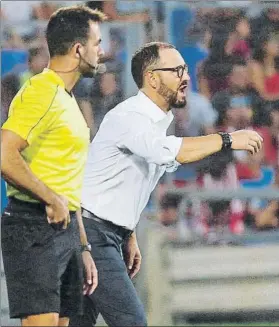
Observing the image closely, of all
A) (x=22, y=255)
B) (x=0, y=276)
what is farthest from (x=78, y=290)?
(x=0, y=276)

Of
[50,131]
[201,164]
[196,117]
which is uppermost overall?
[50,131]

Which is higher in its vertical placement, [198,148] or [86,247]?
[198,148]

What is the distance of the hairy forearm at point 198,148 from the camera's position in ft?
12.4

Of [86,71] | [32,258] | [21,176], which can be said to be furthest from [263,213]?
[21,176]

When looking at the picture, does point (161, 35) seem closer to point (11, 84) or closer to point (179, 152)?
point (11, 84)

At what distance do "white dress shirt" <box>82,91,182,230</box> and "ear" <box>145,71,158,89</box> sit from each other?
4.0 inches

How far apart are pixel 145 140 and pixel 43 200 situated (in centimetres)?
57

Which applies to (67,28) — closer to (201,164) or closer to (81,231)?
(81,231)

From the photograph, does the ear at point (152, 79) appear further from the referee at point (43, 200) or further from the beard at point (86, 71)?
the referee at point (43, 200)

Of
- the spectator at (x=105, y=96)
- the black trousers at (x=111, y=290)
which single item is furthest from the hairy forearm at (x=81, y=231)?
the spectator at (x=105, y=96)

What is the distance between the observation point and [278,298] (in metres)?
6.19

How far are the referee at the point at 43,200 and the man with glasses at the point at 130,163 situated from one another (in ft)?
0.77

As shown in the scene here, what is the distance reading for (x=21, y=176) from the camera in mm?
3387

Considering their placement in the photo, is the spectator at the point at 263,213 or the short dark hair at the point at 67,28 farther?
the spectator at the point at 263,213
